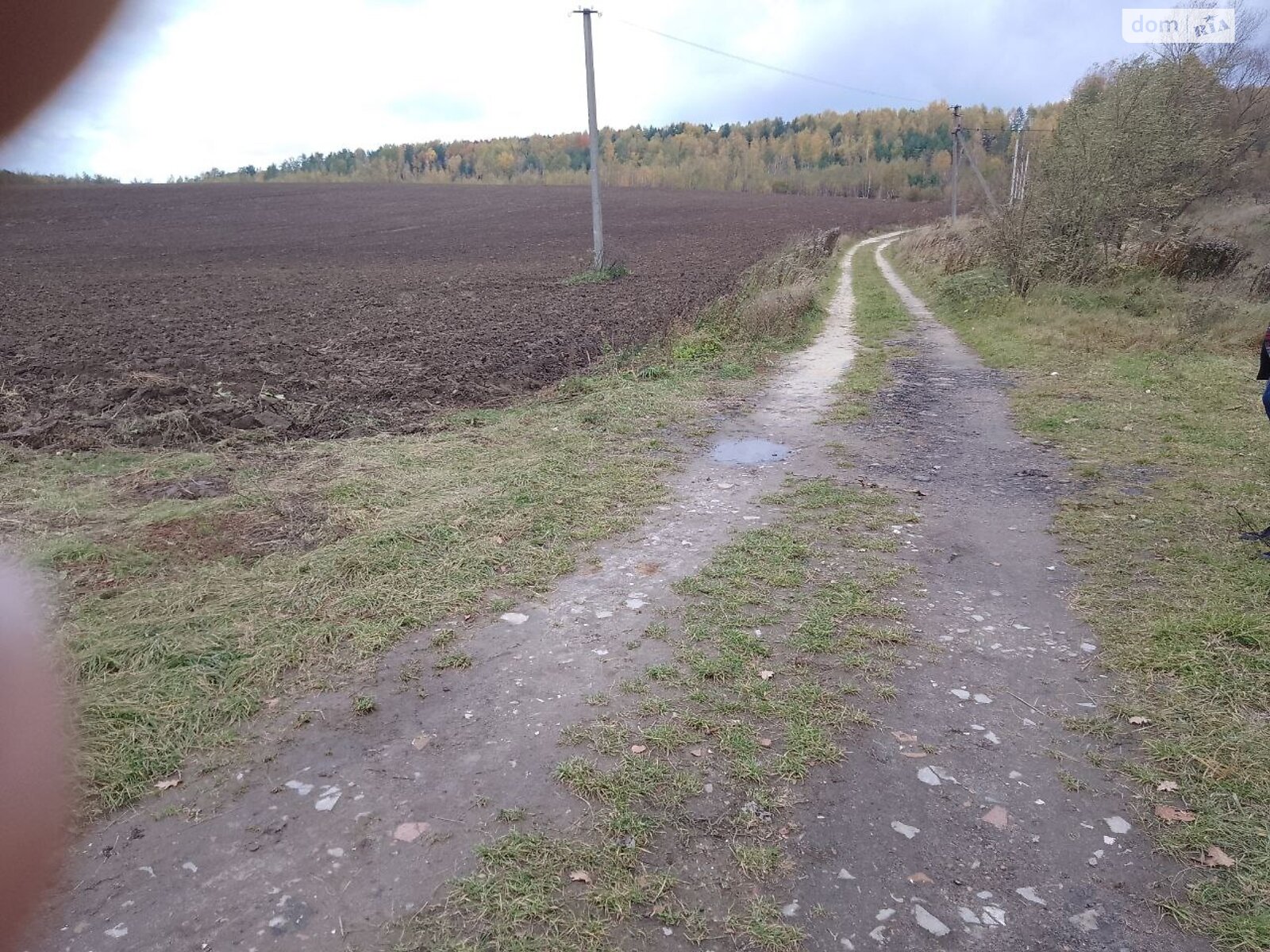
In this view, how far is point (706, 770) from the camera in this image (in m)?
3.26

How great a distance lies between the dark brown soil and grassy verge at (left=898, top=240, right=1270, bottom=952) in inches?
177

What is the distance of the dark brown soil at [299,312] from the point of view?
9.00 meters

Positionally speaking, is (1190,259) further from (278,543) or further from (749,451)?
(278,543)

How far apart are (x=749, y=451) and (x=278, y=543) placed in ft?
14.6

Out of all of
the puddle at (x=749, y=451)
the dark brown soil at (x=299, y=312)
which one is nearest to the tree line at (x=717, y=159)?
the dark brown soil at (x=299, y=312)

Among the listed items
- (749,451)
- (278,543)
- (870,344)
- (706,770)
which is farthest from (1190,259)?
(278,543)

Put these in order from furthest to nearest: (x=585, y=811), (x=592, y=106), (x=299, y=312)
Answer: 1. (x=592, y=106)
2. (x=299, y=312)
3. (x=585, y=811)

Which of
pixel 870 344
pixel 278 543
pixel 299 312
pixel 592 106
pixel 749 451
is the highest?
pixel 592 106

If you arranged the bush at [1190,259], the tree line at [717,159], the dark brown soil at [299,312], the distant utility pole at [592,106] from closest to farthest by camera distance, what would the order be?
the dark brown soil at [299,312] < the bush at [1190,259] < the distant utility pole at [592,106] < the tree line at [717,159]

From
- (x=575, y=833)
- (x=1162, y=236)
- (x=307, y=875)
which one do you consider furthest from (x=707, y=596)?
(x=1162, y=236)

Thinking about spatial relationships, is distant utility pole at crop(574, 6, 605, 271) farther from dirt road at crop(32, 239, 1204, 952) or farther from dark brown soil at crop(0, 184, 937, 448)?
dirt road at crop(32, 239, 1204, 952)

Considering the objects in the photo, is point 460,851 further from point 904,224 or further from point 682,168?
point 682,168

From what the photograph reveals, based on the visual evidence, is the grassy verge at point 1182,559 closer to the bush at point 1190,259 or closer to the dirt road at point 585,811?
the dirt road at point 585,811

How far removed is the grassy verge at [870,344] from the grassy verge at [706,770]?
4681 mm
